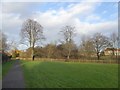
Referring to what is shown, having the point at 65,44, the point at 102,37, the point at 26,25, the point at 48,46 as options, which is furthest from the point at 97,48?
the point at 26,25

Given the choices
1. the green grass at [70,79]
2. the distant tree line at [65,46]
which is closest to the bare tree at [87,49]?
the distant tree line at [65,46]

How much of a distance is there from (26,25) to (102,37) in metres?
25.9

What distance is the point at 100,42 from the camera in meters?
80.1

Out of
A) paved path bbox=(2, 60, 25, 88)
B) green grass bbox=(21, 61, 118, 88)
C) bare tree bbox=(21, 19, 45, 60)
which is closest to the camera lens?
paved path bbox=(2, 60, 25, 88)

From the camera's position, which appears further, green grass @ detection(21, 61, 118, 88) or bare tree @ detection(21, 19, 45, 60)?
bare tree @ detection(21, 19, 45, 60)

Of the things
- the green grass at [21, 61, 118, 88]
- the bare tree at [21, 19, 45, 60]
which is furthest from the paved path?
the bare tree at [21, 19, 45, 60]

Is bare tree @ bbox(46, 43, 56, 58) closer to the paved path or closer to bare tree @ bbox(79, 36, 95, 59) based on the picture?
bare tree @ bbox(79, 36, 95, 59)

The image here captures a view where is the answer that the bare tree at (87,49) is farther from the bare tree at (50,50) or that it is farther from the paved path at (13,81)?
the paved path at (13,81)

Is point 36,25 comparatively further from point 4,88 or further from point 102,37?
point 4,88

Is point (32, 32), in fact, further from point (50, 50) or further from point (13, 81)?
point (13, 81)

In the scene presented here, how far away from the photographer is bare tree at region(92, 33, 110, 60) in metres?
80.2

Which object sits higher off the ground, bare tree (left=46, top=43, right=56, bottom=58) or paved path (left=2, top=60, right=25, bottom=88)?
bare tree (left=46, top=43, right=56, bottom=58)

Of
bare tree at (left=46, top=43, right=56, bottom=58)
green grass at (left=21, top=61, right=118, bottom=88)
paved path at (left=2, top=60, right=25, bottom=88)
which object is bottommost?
green grass at (left=21, top=61, right=118, bottom=88)

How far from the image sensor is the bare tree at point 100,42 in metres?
80.2
